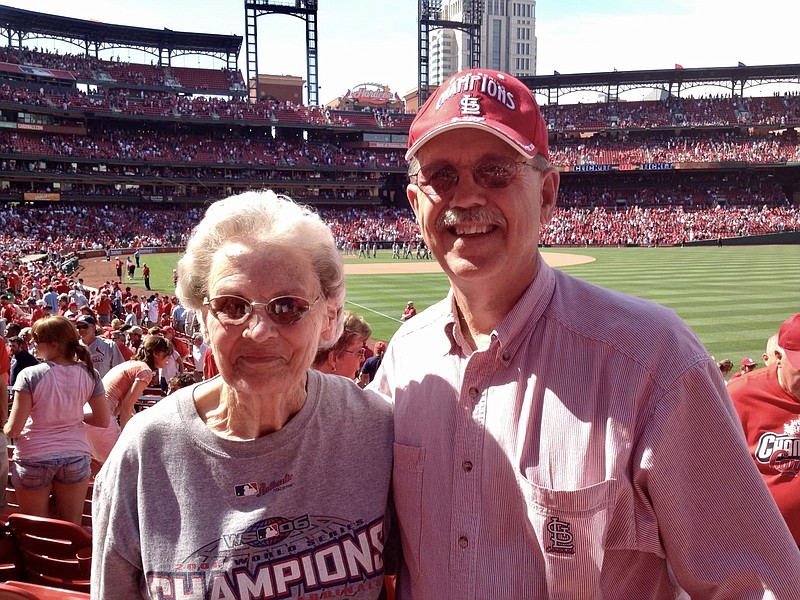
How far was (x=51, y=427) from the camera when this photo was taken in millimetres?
4918

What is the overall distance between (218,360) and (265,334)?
0.69ft

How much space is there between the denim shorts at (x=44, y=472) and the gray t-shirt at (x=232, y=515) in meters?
3.23

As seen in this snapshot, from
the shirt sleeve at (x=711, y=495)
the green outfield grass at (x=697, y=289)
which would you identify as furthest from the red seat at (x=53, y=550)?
the green outfield grass at (x=697, y=289)

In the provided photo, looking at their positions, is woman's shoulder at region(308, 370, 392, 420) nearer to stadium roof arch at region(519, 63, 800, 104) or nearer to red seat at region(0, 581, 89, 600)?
red seat at region(0, 581, 89, 600)

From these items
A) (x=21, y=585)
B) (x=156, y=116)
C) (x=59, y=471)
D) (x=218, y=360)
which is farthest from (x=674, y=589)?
(x=156, y=116)

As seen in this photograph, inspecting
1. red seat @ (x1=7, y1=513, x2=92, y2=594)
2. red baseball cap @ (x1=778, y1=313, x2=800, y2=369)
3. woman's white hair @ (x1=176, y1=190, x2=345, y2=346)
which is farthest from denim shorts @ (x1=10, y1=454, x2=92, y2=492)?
red baseball cap @ (x1=778, y1=313, x2=800, y2=369)

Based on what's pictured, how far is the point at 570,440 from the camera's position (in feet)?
6.21

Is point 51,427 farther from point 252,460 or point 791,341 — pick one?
point 791,341

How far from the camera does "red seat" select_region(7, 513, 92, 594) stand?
3375mm

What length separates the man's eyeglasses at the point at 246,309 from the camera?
214 centimetres

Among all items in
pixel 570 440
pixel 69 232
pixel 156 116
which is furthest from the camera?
pixel 156 116

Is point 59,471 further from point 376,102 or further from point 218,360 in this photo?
point 376,102

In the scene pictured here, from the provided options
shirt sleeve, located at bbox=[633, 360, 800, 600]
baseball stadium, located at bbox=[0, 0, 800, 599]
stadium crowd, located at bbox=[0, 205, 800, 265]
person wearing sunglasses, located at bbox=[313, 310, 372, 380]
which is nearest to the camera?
shirt sleeve, located at bbox=[633, 360, 800, 600]

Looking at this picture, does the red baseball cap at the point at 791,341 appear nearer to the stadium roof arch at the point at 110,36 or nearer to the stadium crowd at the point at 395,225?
the stadium crowd at the point at 395,225
